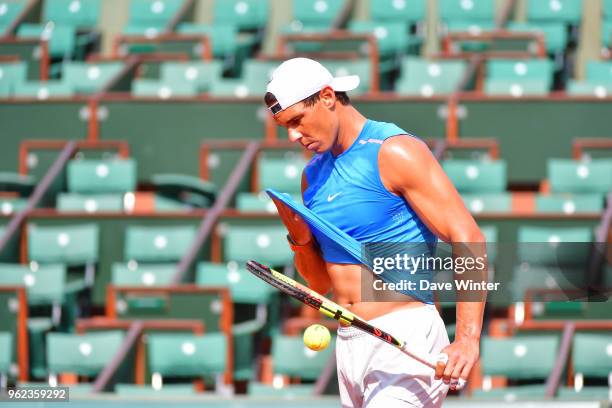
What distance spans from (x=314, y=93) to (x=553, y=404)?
2507 millimetres

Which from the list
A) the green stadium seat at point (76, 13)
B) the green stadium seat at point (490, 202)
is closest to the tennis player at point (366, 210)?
the green stadium seat at point (490, 202)

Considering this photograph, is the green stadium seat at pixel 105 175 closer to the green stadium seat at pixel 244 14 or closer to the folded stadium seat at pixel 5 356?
the folded stadium seat at pixel 5 356

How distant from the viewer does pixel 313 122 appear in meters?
3.62

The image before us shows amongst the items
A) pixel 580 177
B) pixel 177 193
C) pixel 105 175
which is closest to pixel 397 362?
pixel 580 177

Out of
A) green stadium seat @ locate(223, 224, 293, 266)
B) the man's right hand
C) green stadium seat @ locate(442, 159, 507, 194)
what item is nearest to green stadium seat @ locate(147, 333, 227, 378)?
green stadium seat @ locate(223, 224, 293, 266)

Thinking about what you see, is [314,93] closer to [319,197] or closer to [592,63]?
[319,197]

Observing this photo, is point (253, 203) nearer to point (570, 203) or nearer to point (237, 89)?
point (237, 89)

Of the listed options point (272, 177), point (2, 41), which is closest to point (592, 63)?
point (272, 177)

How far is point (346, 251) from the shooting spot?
12.0 feet

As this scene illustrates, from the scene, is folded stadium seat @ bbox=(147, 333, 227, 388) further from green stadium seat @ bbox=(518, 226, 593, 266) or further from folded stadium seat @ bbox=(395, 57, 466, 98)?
folded stadium seat @ bbox=(395, 57, 466, 98)

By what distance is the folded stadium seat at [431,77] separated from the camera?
10.6 meters

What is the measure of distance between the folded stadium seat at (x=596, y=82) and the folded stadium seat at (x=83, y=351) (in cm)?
452

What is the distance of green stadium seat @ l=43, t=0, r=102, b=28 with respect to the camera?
42.5 feet

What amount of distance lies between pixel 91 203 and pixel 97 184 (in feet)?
0.82
